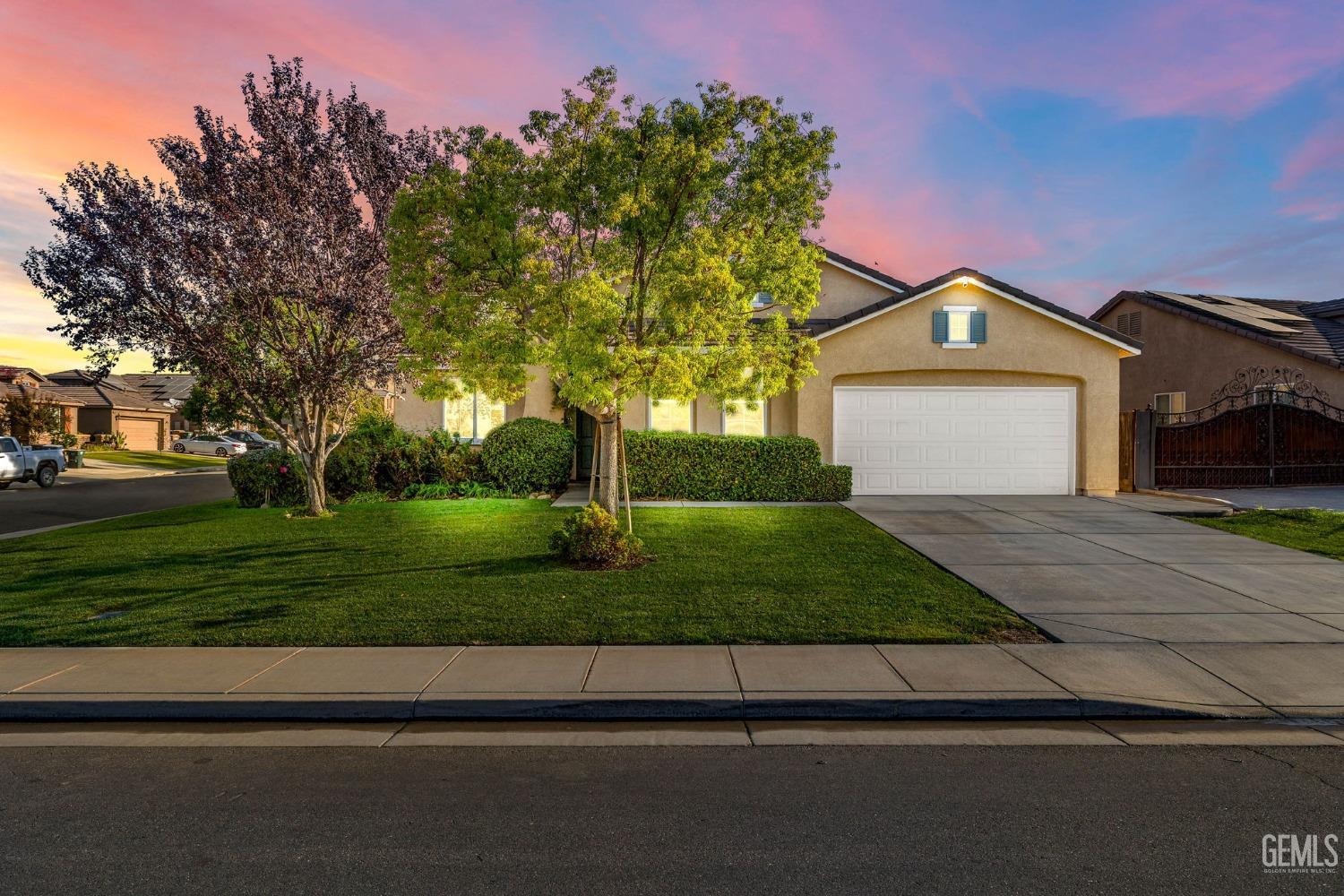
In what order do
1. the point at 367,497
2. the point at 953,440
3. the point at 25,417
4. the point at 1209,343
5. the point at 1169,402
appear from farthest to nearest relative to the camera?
the point at 25,417 → the point at 1169,402 → the point at 1209,343 → the point at 953,440 → the point at 367,497

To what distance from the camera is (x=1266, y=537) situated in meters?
12.0

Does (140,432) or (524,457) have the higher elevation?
(140,432)

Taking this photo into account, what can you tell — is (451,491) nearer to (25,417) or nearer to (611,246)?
(611,246)

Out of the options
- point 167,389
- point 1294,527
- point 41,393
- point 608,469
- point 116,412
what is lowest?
point 1294,527

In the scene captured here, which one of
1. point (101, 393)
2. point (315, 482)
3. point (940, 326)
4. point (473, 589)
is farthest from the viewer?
point (101, 393)

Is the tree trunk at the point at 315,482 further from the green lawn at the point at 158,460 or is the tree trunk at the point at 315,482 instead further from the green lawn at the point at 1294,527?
the green lawn at the point at 158,460

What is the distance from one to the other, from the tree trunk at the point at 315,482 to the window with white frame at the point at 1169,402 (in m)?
24.1

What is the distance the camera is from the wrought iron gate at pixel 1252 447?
748 inches

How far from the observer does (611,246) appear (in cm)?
1054

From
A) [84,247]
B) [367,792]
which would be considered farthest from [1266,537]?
[84,247]

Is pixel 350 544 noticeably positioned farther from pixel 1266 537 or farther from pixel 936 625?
pixel 1266 537

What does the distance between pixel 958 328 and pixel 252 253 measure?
46.5 feet

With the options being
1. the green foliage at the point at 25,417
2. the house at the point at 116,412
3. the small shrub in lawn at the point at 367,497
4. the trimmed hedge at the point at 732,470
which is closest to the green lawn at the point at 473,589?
the trimmed hedge at the point at 732,470

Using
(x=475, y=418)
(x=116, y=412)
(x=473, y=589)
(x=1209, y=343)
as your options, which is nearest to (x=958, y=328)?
(x=475, y=418)
